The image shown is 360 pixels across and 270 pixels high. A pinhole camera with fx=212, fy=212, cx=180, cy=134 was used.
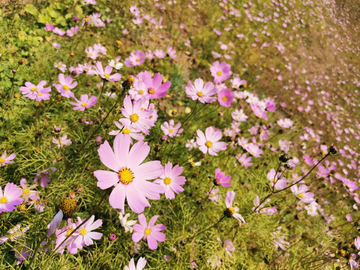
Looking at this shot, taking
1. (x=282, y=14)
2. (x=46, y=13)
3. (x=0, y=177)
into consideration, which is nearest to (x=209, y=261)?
(x=0, y=177)

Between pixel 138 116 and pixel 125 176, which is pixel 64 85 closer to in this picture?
pixel 138 116

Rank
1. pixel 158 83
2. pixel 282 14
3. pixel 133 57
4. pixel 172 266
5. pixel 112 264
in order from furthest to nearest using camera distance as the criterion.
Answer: pixel 282 14
pixel 133 57
pixel 172 266
pixel 112 264
pixel 158 83

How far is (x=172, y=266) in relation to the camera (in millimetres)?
1383

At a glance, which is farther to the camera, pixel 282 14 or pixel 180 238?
pixel 282 14

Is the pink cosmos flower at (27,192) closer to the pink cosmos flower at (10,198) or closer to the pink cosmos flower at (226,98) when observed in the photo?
the pink cosmos flower at (10,198)

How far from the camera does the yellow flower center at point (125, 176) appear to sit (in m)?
0.75

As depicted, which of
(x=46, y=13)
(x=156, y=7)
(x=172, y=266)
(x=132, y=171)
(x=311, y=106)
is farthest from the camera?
(x=311, y=106)

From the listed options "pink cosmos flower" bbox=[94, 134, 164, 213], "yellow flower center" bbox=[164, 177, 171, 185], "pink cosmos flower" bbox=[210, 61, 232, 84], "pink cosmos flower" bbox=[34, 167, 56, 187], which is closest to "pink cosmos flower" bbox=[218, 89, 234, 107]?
"pink cosmos flower" bbox=[210, 61, 232, 84]

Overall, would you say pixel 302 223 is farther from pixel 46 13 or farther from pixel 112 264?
pixel 46 13

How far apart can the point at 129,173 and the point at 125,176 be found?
21 millimetres

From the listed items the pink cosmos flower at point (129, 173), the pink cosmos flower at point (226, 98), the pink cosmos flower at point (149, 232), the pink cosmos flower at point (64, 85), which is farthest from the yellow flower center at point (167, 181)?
the pink cosmos flower at point (64, 85)

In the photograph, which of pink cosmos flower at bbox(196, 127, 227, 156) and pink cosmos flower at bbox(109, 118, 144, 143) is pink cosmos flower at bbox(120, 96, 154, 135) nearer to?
pink cosmos flower at bbox(109, 118, 144, 143)

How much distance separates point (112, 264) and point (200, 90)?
1219mm

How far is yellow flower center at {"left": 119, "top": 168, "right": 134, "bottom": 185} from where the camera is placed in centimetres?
75
